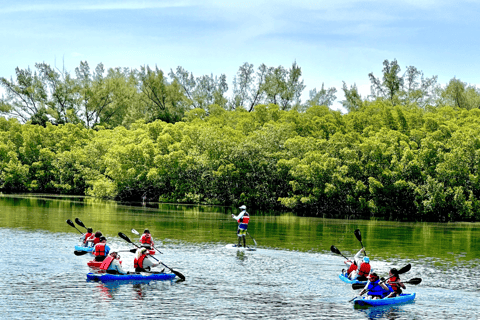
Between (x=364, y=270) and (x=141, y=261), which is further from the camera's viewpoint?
(x=141, y=261)

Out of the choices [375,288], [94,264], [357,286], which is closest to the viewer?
[375,288]

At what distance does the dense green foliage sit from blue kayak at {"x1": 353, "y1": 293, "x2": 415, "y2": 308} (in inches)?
1977

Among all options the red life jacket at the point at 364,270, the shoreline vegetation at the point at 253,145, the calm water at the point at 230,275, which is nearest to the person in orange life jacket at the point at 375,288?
the calm water at the point at 230,275

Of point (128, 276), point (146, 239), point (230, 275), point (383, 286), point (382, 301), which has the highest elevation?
point (146, 239)

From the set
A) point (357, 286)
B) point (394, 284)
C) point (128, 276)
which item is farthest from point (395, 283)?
point (128, 276)

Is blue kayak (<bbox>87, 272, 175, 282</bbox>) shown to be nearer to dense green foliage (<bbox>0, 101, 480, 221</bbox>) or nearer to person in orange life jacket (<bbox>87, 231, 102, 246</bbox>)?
person in orange life jacket (<bbox>87, 231, 102, 246</bbox>)

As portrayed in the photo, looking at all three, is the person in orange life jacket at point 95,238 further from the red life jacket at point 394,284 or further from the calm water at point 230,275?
the red life jacket at point 394,284

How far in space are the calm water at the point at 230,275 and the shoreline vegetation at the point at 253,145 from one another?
25056 mm

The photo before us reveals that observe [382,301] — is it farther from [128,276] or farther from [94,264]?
[94,264]

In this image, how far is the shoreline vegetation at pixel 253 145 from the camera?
75.3 metres

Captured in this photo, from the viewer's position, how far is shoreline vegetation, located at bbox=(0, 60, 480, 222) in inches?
2965

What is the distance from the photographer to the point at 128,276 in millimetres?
26219

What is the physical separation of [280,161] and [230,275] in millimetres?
53873

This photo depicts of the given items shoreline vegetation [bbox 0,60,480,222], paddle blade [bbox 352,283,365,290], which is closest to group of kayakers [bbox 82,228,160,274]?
paddle blade [bbox 352,283,365,290]
